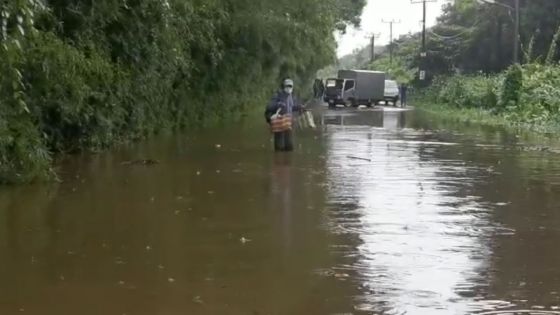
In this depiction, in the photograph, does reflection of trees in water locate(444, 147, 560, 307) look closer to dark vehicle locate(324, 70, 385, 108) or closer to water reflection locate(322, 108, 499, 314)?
water reflection locate(322, 108, 499, 314)

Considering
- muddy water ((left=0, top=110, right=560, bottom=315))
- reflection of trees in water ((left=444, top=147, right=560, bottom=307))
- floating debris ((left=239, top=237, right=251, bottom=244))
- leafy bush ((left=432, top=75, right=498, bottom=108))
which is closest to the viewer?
muddy water ((left=0, top=110, right=560, bottom=315))

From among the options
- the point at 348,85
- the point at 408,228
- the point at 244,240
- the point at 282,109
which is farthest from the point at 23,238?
the point at 348,85

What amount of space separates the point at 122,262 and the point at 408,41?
8899 centimetres

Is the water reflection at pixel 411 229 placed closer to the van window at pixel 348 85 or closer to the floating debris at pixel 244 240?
the floating debris at pixel 244 240

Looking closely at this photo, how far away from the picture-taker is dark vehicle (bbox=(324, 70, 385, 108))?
55969 millimetres

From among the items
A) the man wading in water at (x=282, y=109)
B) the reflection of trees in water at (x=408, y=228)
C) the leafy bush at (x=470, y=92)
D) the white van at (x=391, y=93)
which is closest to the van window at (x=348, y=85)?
the leafy bush at (x=470, y=92)

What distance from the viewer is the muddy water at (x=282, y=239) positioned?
6617mm

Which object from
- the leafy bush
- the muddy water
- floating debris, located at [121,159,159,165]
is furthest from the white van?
floating debris, located at [121,159,159,165]

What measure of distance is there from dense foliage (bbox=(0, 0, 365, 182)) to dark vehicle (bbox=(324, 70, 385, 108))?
21469 mm

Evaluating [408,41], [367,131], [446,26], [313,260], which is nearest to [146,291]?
[313,260]

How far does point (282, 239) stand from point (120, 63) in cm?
1006

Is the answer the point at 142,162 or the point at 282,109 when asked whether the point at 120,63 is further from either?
the point at 282,109

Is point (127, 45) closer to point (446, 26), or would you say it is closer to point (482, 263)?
point (482, 263)

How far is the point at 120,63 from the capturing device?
58.7 ft
